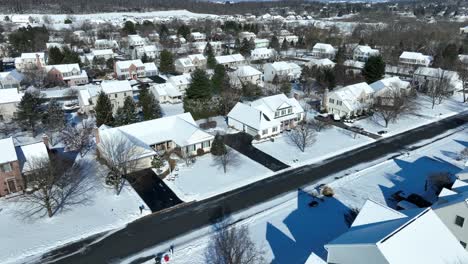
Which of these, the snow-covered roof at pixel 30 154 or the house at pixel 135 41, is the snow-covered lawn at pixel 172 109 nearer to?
the snow-covered roof at pixel 30 154

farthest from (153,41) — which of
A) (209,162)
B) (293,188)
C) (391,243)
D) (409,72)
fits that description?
(391,243)

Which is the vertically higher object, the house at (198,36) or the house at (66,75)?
the house at (198,36)

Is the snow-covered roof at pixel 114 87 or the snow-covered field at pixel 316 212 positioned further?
the snow-covered roof at pixel 114 87

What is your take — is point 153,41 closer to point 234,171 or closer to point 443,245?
point 234,171

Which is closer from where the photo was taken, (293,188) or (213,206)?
(213,206)

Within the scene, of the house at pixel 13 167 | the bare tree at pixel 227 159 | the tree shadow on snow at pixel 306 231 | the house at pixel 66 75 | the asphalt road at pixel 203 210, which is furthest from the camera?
the house at pixel 66 75

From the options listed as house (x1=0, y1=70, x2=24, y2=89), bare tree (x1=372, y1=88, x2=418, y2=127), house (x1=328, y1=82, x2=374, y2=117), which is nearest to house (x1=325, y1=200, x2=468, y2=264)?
bare tree (x1=372, y1=88, x2=418, y2=127)

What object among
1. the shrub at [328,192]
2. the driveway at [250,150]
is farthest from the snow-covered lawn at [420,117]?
the shrub at [328,192]

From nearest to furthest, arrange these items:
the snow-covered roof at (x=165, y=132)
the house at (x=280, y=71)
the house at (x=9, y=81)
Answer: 1. the snow-covered roof at (x=165, y=132)
2. the house at (x=9, y=81)
3. the house at (x=280, y=71)
